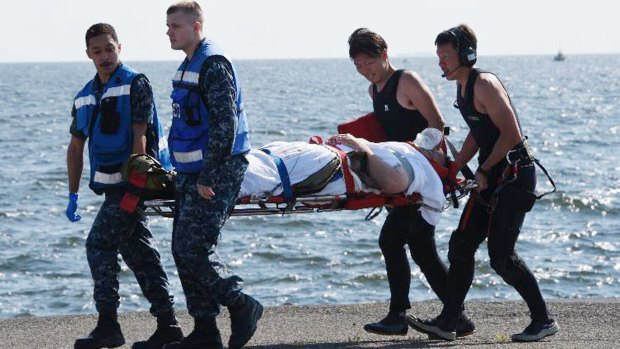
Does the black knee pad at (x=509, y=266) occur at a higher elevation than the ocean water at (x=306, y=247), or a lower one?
higher

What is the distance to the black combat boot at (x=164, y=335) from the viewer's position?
8.30 metres

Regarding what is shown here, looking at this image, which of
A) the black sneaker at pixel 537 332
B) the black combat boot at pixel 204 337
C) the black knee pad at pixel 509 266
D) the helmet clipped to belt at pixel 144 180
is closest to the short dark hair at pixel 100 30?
the helmet clipped to belt at pixel 144 180

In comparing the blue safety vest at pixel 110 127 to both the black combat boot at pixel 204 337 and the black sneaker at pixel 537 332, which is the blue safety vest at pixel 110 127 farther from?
the black sneaker at pixel 537 332

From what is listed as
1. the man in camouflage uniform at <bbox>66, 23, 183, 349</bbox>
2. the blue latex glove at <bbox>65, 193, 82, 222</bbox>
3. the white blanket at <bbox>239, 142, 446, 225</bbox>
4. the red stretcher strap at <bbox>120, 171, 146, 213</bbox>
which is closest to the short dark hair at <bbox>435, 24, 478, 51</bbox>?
Result: the white blanket at <bbox>239, 142, 446, 225</bbox>

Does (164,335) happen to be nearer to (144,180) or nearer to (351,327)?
(144,180)

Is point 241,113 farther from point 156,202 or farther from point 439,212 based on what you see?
point 439,212

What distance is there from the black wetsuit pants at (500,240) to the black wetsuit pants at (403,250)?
214mm

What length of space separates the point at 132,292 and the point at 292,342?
26.1 feet

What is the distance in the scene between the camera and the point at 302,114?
54.7 m

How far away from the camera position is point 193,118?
7.61m

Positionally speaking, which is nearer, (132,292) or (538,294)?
(538,294)

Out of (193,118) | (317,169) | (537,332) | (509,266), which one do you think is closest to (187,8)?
(193,118)

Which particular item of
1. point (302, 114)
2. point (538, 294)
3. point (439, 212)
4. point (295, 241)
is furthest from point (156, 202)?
point (302, 114)

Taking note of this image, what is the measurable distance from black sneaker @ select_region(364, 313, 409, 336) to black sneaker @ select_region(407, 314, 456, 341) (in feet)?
0.82
